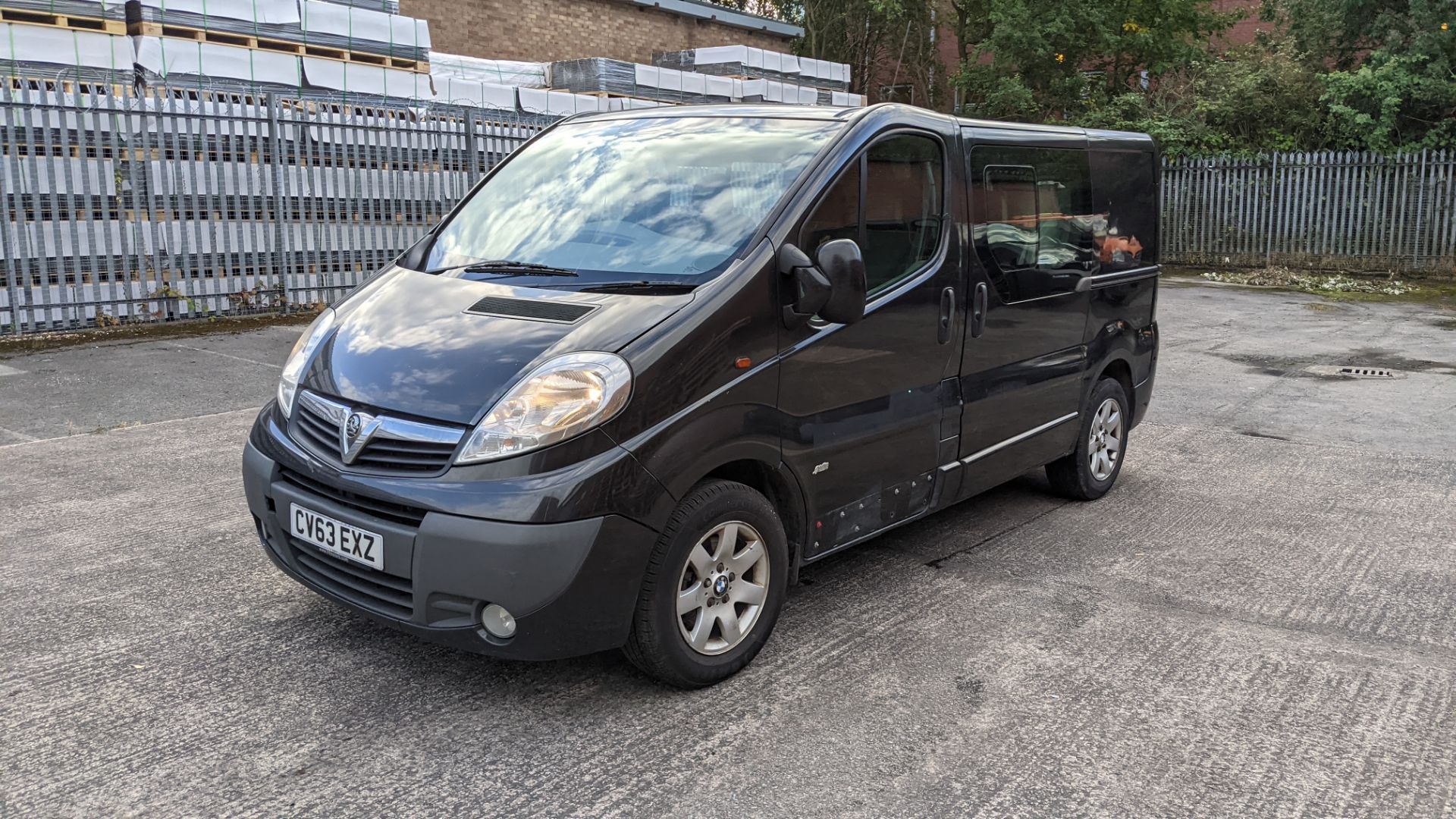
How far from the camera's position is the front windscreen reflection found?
153 inches

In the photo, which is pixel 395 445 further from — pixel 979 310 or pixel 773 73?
pixel 773 73

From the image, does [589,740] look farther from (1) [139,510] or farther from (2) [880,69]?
(2) [880,69]

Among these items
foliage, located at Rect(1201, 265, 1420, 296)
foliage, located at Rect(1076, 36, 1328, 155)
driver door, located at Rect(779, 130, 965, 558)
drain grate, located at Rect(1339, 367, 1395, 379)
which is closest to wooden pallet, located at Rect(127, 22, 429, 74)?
driver door, located at Rect(779, 130, 965, 558)

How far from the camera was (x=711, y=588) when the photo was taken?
11.6ft

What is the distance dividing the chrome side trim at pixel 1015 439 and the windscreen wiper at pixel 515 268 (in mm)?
1897

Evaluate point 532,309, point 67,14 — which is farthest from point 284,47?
point 532,309

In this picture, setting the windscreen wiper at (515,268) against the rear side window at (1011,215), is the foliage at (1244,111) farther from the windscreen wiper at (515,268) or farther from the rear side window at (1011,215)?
the windscreen wiper at (515,268)

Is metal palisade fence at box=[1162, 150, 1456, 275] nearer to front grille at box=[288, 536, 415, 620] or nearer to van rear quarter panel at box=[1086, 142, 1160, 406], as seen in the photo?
van rear quarter panel at box=[1086, 142, 1160, 406]

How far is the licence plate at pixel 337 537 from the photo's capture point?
10.8 feet

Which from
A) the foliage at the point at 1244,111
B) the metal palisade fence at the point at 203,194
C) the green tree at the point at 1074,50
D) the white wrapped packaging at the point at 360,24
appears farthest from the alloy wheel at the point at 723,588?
the green tree at the point at 1074,50

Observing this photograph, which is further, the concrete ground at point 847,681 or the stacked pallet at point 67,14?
the stacked pallet at point 67,14

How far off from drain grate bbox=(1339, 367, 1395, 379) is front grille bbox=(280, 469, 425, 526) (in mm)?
9320

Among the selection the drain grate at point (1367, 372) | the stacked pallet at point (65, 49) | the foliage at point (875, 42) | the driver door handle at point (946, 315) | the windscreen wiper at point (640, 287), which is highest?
the foliage at point (875, 42)

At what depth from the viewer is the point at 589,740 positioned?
3258 mm
